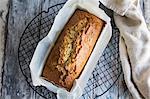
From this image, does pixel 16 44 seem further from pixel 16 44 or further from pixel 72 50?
pixel 72 50

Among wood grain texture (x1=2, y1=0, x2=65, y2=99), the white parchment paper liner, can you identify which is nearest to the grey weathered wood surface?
wood grain texture (x1=2, y1=0, x2=65, y2=99)

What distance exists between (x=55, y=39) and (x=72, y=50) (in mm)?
80

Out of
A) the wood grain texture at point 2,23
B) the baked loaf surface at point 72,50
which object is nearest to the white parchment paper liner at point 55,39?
the baked loaf surface at point 72,50

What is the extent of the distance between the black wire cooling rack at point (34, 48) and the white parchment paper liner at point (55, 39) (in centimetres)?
6

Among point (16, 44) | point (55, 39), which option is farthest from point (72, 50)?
point (16, 44)

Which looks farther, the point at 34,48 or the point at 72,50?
the point at 34,48

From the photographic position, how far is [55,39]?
1.26 m

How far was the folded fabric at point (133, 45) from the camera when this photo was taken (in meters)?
1.32

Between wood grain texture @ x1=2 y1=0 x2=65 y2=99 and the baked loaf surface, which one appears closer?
the baked loaf surface

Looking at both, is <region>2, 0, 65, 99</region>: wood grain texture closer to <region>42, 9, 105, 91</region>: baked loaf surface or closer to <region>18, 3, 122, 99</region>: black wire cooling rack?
<region>18, 3, 122, 99</region>: black wire cooling rack

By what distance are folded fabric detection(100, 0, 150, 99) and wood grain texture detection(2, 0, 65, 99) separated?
234 millimetres

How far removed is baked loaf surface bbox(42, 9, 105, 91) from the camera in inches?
47.1

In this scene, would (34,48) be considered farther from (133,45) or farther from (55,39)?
(133,45)

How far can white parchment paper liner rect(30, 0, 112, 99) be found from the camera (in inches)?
47.3
